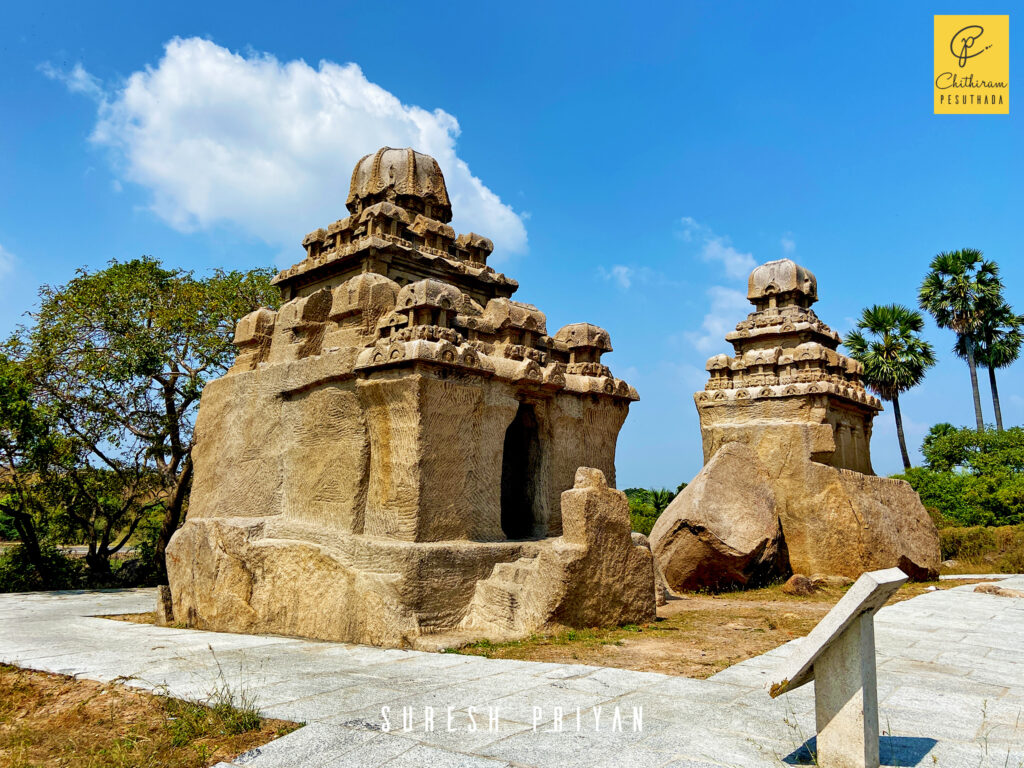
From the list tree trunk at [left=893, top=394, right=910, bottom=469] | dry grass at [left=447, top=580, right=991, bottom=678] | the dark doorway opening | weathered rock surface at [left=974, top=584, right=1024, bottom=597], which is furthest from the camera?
tree trunk at [left=893, top=394, right=910, bottom=469]

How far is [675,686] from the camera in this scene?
447 cm

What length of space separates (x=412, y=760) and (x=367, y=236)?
6.18 metres

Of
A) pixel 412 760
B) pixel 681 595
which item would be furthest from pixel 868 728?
pixel 681 595

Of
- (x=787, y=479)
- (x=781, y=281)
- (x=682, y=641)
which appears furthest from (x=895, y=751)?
(x=781, y=281)

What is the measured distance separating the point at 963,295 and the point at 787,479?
64.1 ft

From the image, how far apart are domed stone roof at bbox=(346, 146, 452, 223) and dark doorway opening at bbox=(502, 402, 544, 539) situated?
9.37 ft

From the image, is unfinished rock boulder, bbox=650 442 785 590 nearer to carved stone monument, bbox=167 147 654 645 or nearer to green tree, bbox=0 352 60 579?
carved stone monument, bbox=167 147 654 645

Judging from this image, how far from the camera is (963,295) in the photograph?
2597cm

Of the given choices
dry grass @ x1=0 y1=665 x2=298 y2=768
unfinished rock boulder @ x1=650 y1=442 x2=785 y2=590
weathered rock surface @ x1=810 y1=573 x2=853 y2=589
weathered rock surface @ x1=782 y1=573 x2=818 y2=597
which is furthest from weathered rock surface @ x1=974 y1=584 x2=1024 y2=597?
dry grass @ x1=0 y1=665 x2=298 y2=768

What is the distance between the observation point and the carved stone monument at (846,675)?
119 inches

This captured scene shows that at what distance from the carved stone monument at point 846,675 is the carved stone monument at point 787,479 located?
675 cm

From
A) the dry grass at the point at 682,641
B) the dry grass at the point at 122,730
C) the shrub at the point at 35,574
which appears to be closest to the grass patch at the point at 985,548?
the dry grass at the point at 682,641

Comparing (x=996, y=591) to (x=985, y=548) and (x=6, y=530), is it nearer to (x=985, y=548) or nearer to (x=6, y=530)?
(x=985, y=548)

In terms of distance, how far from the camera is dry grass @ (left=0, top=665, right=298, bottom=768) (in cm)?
359
